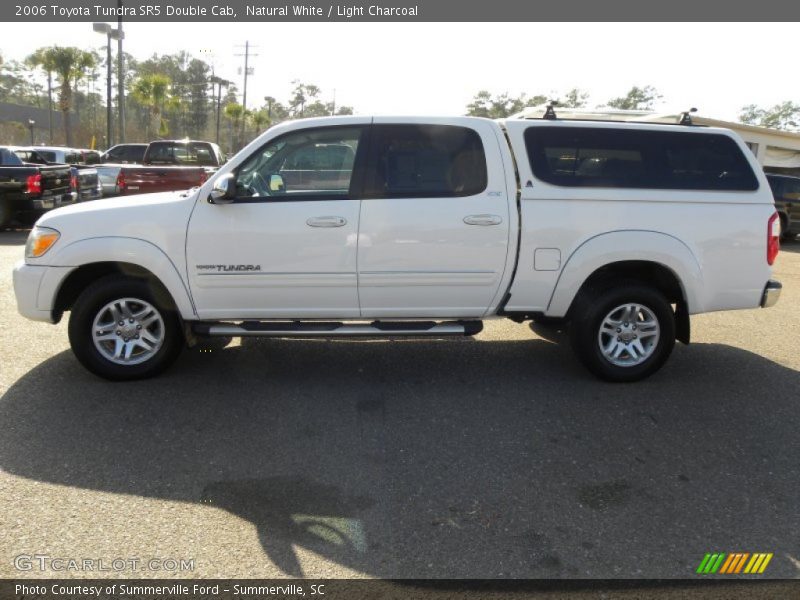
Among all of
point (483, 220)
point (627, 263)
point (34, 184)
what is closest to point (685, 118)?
point (627, 263)

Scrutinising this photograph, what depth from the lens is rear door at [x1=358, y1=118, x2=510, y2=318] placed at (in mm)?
4766

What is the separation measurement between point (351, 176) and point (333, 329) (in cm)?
118

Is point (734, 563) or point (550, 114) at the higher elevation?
point (550, 114)

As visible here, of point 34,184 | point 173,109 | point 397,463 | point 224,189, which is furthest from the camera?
point 173,109

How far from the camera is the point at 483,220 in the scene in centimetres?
479

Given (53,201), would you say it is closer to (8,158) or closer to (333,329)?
(8,158)

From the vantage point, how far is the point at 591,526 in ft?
10.4

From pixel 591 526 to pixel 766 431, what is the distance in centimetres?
199

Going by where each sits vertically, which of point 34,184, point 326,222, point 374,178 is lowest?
point 34,184

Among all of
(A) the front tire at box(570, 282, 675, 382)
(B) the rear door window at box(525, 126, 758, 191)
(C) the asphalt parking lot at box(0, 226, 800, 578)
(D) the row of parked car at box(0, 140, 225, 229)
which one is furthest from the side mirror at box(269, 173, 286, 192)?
(D) the row of parked car at box(0, 140, 225, 229)

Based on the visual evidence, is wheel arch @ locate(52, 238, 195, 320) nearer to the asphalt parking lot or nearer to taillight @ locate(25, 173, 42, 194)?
the asphalt parking lot

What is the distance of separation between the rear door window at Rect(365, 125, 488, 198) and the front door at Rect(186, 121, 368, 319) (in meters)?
0.20

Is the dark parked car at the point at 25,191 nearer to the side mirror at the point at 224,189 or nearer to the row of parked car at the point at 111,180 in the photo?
the row of parked car at the point at 111,180

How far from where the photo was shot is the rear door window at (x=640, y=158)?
4992 millimetres
